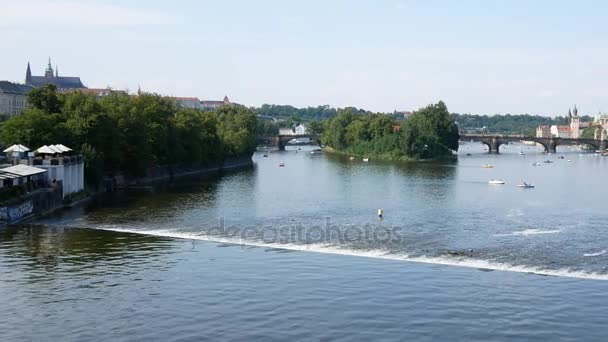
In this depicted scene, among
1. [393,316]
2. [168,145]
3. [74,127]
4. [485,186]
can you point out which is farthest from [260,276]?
[168,145]

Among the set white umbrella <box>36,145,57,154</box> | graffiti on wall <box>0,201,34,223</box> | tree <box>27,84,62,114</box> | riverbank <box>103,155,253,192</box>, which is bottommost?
graffiti on wall <box>0,201,34,223</box>

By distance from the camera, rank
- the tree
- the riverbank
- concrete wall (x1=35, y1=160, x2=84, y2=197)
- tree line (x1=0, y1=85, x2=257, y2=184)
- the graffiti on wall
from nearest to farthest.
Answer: the graffiti on wall, concrete wall (x1=35, y1=160, x2=84, y2=197), tree line (x1=0, y1=85, x2=257, y2=184), the tree, the riverbank

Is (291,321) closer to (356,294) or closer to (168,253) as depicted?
(356,294)

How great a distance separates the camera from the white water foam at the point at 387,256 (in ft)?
Answer: 136

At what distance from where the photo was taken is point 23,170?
6325cm

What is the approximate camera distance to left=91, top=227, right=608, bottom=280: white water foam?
4134cm

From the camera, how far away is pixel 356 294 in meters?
36.4

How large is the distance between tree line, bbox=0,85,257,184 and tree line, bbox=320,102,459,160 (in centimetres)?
5288

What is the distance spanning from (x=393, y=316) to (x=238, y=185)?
2596 inches

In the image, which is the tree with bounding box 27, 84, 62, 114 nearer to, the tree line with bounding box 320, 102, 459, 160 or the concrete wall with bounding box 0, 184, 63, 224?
the concrete wall with bounding box 0, 184, 63, 224

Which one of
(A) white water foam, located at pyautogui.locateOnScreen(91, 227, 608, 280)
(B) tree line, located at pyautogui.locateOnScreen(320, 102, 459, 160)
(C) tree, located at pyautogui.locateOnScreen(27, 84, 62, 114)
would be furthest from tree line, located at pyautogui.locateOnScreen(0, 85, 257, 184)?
(B) tree line, located at pyautogui.locateOnScreen(320, 102, 459, 160)

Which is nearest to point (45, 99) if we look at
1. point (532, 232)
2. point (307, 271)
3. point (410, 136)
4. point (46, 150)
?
point (46, 150)

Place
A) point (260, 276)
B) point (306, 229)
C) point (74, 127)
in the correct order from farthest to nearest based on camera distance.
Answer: point (74, 127) → point (306, 229) → point (260, 276)

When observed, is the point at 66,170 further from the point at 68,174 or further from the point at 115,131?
the point at 115,131
